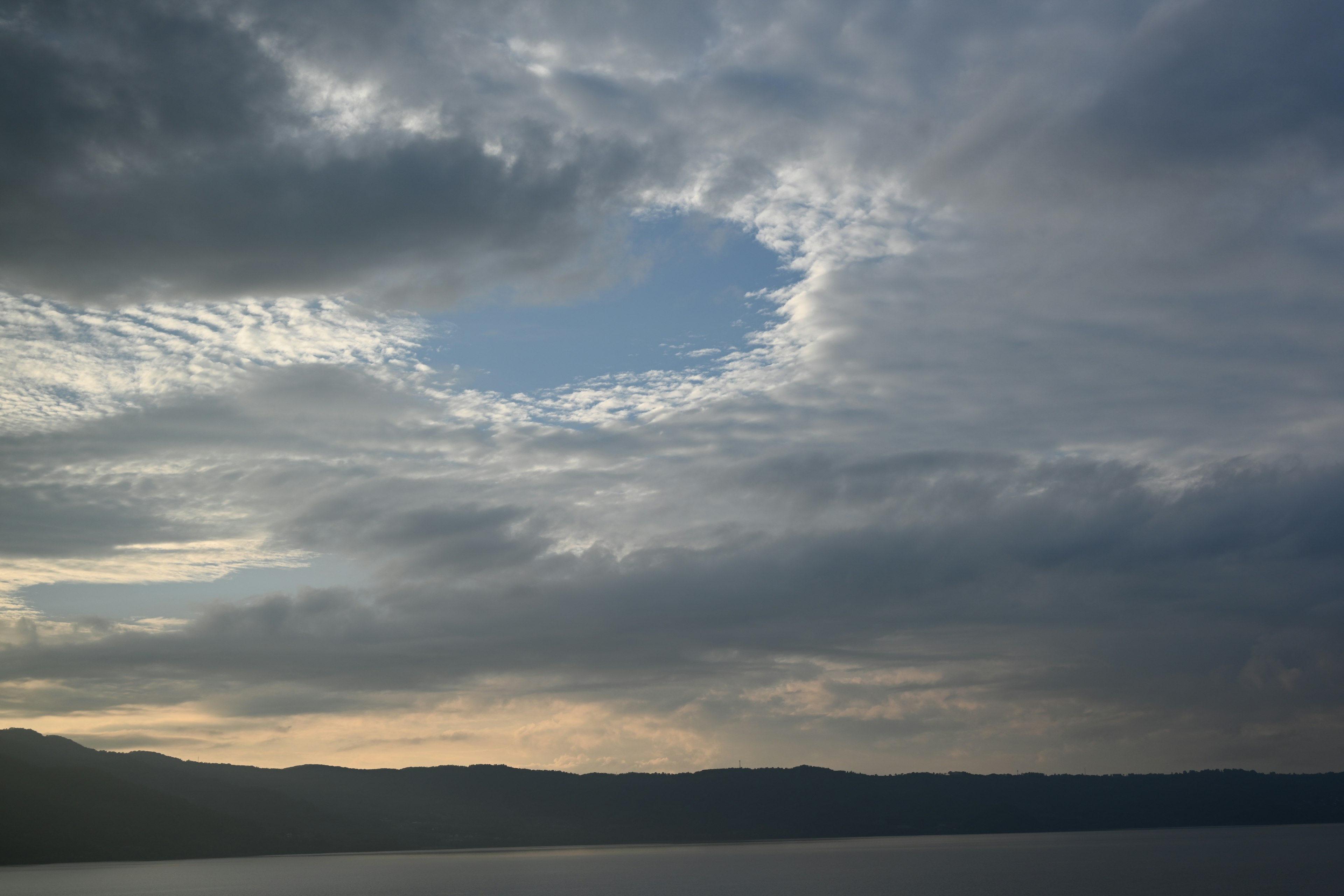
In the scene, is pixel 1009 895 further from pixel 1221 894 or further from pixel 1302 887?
pixel 1302 887

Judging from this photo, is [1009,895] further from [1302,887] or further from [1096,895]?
[1302,887]

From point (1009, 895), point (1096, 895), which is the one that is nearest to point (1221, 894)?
point (1096, 895)

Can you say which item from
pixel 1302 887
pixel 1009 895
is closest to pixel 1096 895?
pixel 1009 895

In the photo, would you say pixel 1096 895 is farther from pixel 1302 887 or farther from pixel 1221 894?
pixel 1302 887

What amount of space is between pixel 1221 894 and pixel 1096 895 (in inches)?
902

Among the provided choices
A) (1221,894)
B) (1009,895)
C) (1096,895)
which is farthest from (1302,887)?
(1009,895)

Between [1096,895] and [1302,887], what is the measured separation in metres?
43.0

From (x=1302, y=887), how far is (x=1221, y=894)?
24789mm

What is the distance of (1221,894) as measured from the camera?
186m

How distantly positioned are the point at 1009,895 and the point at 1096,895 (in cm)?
Answer: 1713

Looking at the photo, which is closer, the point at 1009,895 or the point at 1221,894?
the point at 1221,894

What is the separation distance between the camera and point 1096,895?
19525 cm
